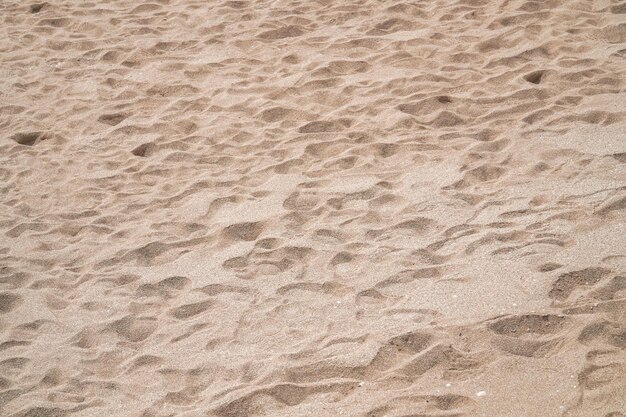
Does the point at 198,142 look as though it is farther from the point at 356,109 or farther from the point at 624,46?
the point at 624,46

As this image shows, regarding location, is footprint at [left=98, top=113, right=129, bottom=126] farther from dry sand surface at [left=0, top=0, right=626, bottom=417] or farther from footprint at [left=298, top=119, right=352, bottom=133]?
footprint at [left=298, top=119, right=352, bottom=133]

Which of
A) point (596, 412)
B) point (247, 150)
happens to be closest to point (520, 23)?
point (247, 150)

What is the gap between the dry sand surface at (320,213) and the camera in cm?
438

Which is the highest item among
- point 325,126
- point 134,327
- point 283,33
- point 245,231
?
point 283,33

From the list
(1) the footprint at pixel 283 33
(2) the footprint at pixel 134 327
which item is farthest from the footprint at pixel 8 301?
(1) the footprint at pixel 283 33

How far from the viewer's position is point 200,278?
539cm

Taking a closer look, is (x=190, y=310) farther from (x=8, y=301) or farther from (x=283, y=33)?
(x=283, y=33)

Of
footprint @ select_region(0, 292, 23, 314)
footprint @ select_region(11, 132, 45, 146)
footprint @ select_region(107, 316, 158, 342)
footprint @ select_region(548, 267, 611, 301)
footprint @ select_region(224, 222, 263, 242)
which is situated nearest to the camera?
footprint @ select_region(548, 267, 611, 301)

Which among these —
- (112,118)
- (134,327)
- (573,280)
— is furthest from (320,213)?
(112,118)

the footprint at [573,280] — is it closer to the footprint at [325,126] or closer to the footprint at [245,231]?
the footprint at [245,231]

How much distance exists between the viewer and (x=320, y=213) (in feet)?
19.1

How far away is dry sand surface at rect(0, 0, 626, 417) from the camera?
4.38m

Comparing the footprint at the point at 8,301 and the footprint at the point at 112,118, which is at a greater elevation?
the footprint at the point at 112,118

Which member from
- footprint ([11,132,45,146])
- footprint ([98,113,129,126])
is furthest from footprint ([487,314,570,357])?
footprint ([11,132,45,146])
